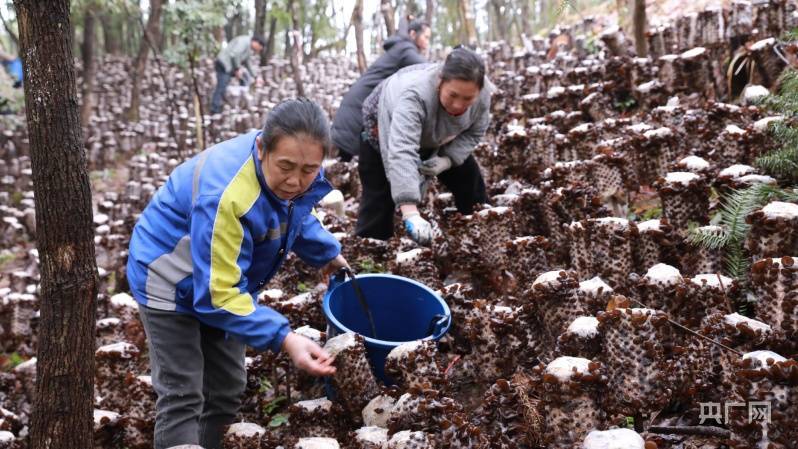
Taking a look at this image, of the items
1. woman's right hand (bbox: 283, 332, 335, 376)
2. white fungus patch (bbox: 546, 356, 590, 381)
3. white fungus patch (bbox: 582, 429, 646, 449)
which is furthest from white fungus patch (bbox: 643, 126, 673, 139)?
woman's right hand (bbox: 283, 332, 335, 376)

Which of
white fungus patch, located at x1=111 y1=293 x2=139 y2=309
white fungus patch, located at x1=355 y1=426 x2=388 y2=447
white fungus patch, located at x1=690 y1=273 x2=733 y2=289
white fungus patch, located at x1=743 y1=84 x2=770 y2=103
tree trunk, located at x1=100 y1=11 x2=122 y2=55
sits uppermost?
tree trunk, located at x1=100 y1=11 x2=122 y2=55

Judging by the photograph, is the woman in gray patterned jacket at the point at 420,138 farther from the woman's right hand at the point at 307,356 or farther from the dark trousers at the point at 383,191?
the woman's right hand at the point at 307,356

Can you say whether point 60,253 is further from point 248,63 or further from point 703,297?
point 248,63

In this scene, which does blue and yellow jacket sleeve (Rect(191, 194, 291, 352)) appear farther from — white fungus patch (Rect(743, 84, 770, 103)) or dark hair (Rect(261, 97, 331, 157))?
white fungus patch (Rect(743, 84, 770, 103))

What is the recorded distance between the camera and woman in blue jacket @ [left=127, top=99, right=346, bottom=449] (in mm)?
2307

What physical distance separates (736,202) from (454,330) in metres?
1.53

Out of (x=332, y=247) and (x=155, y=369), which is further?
(x=332, y=247)

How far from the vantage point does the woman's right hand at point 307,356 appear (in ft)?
7.47

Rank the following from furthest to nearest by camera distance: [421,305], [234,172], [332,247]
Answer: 1. [421,305]
2. [332,247]
3. [234,172]

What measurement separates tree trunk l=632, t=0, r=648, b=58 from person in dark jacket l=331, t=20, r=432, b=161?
2353 millimetres

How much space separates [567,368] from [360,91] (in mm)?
3704

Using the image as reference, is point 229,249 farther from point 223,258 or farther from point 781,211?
point 781,211

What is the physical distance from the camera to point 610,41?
7.39m

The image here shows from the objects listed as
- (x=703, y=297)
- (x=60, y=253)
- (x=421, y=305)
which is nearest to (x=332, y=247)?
(x=421, y=305)
